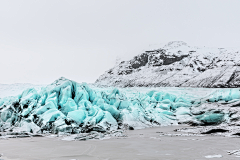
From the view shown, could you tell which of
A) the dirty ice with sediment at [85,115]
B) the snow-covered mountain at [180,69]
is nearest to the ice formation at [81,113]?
the dirty ice with sediment at [85,115]

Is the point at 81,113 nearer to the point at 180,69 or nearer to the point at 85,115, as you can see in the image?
the point at 85,115

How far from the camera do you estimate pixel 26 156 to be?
5309 millimetres

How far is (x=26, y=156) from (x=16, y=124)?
19.8 ft

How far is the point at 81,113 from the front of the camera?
1106cm

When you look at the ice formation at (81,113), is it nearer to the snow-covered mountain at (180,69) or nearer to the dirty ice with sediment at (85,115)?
the dirty ice with sediment at (85,115)

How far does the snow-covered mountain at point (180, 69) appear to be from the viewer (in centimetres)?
4294

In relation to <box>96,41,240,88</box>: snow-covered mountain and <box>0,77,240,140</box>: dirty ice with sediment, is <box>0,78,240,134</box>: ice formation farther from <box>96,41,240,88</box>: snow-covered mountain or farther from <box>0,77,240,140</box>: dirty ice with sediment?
<box>96,41,240,88</box>: snow-covered mountain

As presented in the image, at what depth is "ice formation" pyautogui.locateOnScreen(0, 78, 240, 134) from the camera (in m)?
10.4

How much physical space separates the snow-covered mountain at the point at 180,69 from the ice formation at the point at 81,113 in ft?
85.5

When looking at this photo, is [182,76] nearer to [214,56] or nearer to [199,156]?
[214,56]

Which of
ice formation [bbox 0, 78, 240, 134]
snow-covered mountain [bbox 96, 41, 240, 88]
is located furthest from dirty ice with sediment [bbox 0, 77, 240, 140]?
snow-covered mountain [bbox 96, 41, 240, 88]

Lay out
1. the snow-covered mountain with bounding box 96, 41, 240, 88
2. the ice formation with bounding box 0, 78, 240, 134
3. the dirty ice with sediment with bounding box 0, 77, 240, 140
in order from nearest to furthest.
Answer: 1. the dirty ice with sediment with bounding box 0, 77, 240, 140
2. the ice formation with bounding box 0, 78, 240, 134
3. the snow-covered mountain with bounding box 96, 41, 240, 88

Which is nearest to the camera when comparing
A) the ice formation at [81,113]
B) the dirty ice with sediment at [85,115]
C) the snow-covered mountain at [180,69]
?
the dirty ice with sediment at [85,115]

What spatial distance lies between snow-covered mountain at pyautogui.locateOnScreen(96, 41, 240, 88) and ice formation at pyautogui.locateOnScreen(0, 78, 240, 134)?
85.5 feet
